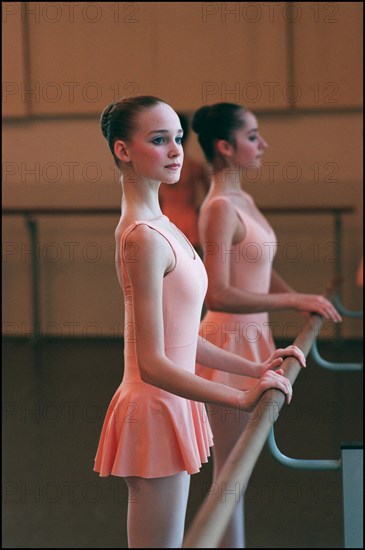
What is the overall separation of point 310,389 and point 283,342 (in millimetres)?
1453

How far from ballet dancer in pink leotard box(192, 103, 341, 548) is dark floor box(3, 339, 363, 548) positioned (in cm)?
82

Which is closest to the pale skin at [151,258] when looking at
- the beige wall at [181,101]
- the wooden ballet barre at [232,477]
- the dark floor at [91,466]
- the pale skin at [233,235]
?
the wooden ballet barre at [232,477]

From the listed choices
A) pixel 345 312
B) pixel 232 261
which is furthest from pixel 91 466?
pixel 232 261

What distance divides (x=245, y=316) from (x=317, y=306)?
475mm

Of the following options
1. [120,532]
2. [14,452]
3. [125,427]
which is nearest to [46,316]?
[14,452]

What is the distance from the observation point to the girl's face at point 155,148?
2.09 metres

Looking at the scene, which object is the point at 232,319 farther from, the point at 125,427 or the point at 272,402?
the point at 272,402

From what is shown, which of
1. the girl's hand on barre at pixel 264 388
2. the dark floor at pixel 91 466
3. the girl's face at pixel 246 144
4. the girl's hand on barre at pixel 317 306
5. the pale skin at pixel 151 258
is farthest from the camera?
the dark floor at pixel 91 466

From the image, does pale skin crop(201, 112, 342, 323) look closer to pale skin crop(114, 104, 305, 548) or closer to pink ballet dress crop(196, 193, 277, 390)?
pink ballet dress crop(196, 193, 277, 390)

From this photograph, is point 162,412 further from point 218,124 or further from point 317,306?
point 218,124

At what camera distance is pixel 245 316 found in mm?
3225

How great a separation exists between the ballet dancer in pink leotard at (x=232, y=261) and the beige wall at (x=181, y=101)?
4201 mm

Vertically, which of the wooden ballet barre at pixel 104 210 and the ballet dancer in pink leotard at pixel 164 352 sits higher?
the ballet dancer in pink leotard at pixel 164 352

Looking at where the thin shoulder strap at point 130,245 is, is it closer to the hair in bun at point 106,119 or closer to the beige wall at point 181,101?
the hair in bun at point 106,119
